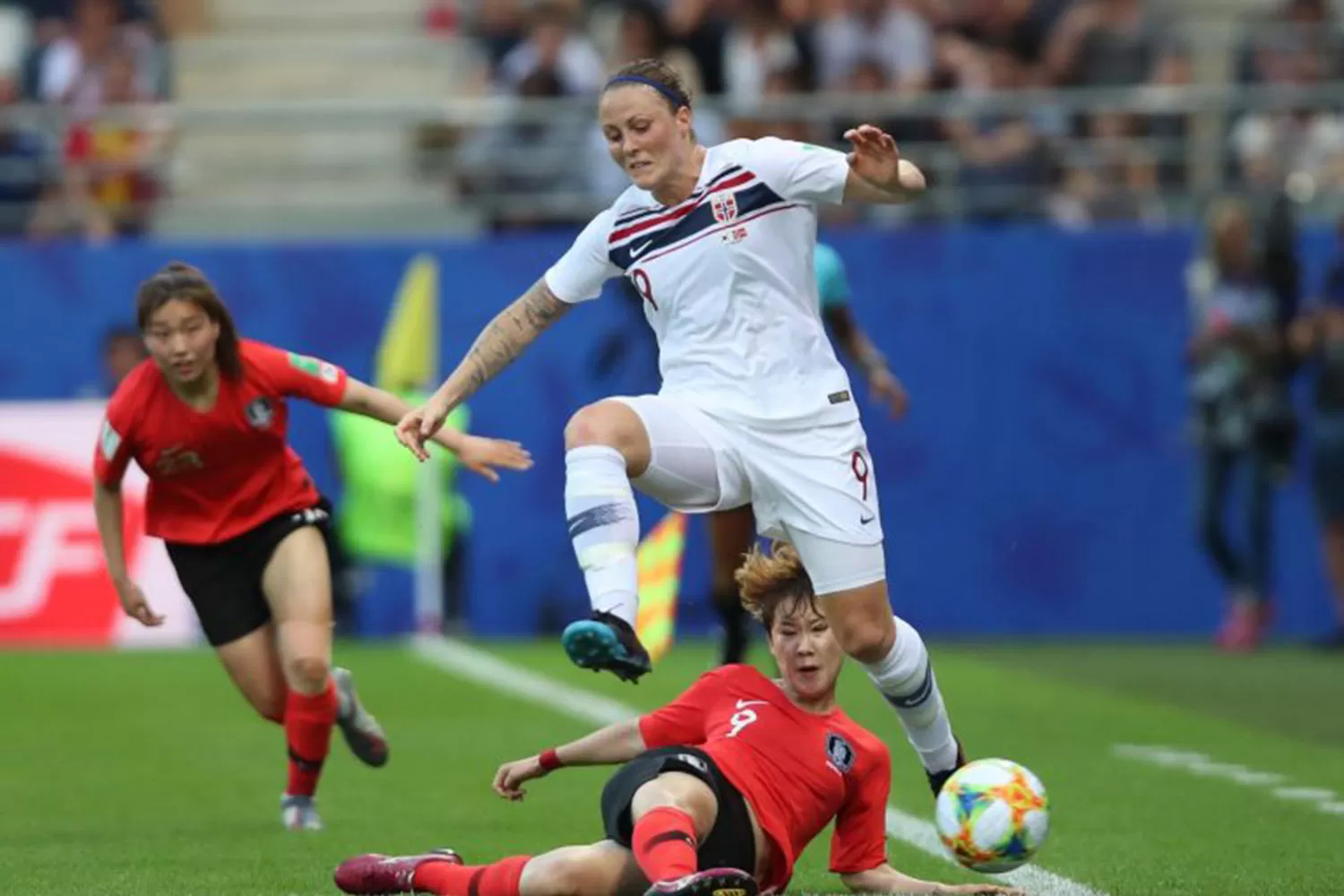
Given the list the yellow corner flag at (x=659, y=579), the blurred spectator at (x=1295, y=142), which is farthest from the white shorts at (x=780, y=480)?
the blurred spectator at (x=1295, y=142)

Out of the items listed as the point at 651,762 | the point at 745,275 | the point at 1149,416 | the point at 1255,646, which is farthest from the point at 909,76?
the point at 651,762

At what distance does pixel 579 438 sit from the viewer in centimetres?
783

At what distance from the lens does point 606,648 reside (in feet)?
23.4

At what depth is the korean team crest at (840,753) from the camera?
7363mm

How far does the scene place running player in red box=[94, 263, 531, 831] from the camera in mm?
9633

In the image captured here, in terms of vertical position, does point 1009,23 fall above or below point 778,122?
above

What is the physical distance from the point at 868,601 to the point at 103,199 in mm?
13092

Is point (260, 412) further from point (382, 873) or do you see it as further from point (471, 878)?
point (471, 878)

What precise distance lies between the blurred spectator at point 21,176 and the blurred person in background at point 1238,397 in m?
8.42

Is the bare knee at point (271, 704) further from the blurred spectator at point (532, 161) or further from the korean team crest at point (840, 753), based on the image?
the blurred spectator at point (532, 161)

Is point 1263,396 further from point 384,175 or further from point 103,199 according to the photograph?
point 103,199

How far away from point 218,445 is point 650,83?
2540 mm

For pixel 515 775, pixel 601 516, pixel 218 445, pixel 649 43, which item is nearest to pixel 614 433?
pixel 601 516

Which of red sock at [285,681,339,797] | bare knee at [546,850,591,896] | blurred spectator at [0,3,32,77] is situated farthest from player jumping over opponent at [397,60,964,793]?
blurred spectator at [0,3,32,77]
